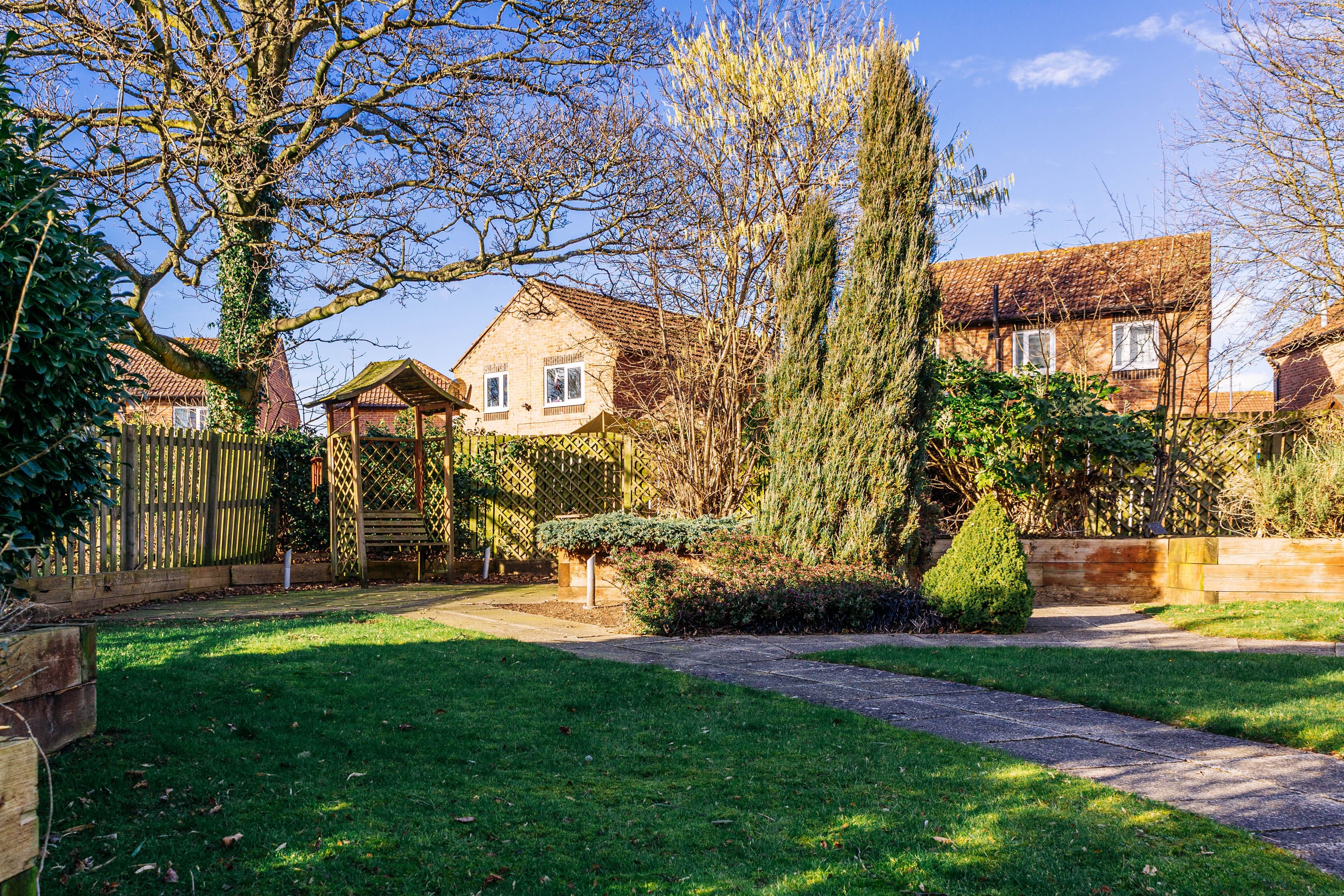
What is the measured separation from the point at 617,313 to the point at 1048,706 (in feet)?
32.4

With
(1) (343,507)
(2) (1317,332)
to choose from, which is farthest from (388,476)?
(2) (1317,332)

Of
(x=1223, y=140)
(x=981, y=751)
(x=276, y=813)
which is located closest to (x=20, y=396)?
(x=276, y=813)

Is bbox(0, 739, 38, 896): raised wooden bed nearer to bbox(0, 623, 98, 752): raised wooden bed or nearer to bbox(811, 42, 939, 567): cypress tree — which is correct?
bbox(0, 623, 98, 752): raised wooden bed

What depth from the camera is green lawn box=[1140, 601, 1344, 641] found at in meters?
7.46

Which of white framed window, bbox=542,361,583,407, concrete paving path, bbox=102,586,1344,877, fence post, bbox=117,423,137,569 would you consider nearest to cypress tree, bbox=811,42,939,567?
concrete paving path, bbox=102,586,1344,877

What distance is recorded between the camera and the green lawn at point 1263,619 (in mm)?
7461

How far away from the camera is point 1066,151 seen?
13000 millimetres

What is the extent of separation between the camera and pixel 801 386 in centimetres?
969

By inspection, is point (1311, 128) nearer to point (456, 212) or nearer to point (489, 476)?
point (456, 212)

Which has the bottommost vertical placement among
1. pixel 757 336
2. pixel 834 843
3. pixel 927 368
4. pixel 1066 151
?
pixel 834 843

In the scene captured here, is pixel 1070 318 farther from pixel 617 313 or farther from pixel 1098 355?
pixel 617 313

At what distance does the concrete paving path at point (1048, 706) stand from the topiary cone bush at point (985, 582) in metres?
0.25

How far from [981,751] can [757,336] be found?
850cm

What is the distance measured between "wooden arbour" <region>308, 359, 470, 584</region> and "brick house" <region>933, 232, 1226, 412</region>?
10.3 metres
